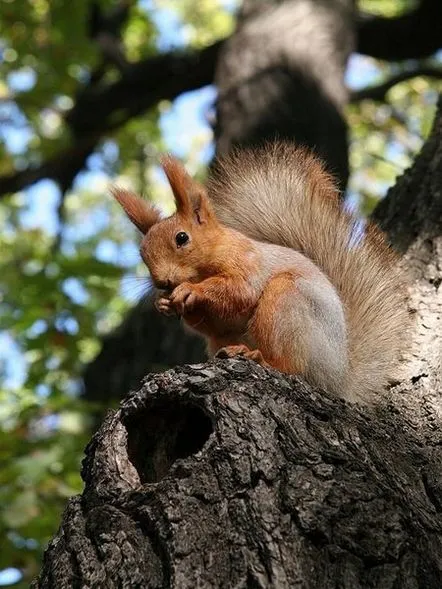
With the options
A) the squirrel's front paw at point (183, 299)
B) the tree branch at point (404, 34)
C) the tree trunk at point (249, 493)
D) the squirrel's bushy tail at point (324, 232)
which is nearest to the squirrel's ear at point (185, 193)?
the squirrel's bushy tail at point (324, 232)

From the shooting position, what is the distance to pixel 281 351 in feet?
7.20

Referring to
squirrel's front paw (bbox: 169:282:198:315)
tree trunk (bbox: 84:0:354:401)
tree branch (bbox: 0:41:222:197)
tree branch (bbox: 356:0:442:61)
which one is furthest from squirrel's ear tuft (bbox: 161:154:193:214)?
tree branch (bbox: 356:0:442:61)

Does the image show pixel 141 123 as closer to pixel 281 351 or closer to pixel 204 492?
pixel 281 351

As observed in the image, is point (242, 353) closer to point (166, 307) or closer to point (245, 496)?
point (166, 307)

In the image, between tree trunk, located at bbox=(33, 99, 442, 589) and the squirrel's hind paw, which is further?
the squirrel's hind paw

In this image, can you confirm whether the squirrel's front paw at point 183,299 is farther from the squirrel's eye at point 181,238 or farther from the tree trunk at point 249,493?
the tree trunk at point 249,493

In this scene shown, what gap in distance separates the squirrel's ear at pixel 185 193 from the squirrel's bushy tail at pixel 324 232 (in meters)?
0.12

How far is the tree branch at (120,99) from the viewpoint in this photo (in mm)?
5410

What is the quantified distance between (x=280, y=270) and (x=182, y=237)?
0.92 ft

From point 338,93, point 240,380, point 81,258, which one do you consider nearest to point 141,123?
point 338,93

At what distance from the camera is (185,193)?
2484 mm

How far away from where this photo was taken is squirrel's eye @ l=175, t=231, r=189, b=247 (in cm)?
243

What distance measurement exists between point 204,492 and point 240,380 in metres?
0.29

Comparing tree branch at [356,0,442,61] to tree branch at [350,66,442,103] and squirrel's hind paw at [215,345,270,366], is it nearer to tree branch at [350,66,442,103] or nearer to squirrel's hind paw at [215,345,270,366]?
tree branch at [350,66,442,103]
